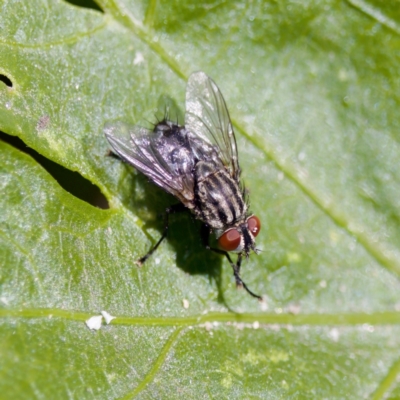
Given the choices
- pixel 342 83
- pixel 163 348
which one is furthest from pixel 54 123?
pixel 342 83

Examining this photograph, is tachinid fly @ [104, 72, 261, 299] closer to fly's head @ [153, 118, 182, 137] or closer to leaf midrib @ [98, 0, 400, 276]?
fly's head @ [153, 118, 182, 137]

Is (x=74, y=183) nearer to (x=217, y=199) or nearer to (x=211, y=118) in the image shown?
(x=217, y=199)

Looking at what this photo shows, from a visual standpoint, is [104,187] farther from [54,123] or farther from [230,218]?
[230,218]

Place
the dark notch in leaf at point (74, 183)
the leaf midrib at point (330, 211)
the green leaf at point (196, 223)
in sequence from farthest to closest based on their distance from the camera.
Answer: the leaf midrib at point (330, 211) → the dark notch in leaf at point (74, 183) → the green leaf at point (196, 223)

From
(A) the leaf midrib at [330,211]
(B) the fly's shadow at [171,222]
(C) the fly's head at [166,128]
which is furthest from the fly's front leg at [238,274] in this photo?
(C) the fly's head at [166,128]

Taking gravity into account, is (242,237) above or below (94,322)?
above

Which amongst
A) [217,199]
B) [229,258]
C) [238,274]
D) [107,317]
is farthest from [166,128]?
[107,317]

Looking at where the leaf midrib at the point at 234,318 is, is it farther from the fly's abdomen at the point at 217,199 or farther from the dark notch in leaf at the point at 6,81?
the dark notch in leaf at the point at 6,81
